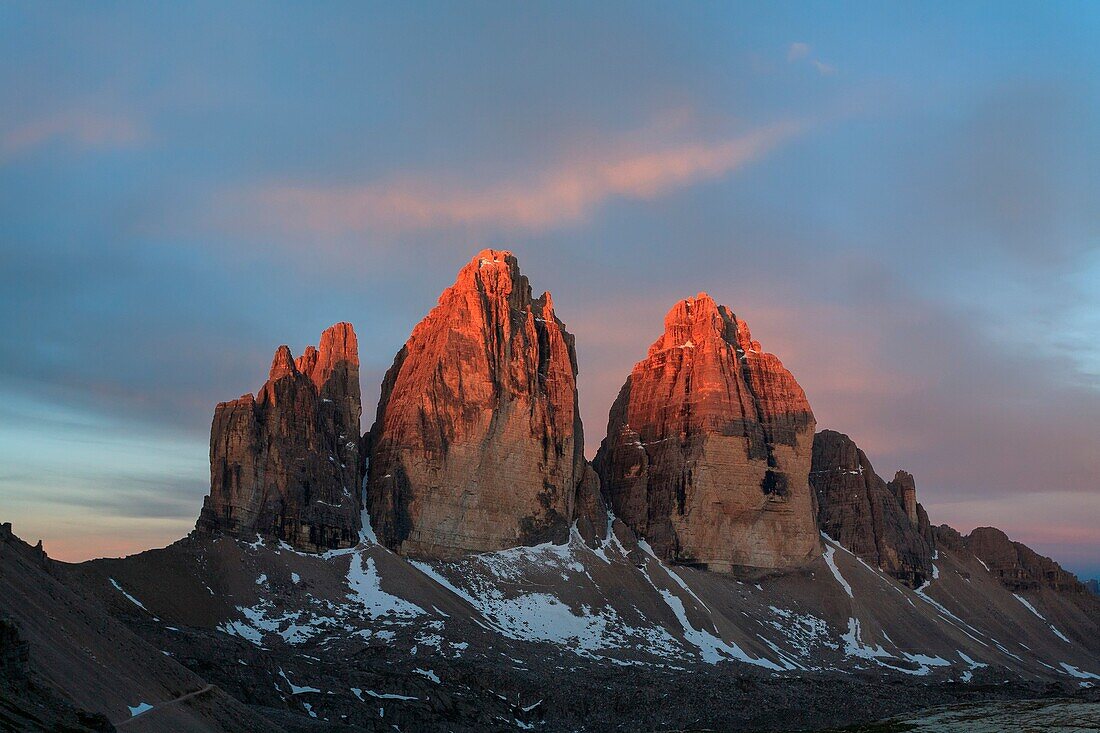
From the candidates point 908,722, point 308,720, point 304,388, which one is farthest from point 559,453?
point 308,720

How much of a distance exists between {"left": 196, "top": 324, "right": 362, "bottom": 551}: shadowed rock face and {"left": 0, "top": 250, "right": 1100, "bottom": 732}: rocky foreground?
12.9 inches

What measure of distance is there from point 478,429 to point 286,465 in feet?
95.7

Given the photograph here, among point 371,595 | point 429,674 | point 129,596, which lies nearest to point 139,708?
point 429,674

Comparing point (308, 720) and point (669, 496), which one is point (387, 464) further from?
point (308, 720)

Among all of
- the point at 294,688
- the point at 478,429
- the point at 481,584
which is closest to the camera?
the point at 294,688

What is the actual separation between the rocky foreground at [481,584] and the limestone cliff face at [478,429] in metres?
0.38

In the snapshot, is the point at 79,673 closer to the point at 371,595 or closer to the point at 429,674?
the point at 429,674

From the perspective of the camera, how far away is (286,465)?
157 meters

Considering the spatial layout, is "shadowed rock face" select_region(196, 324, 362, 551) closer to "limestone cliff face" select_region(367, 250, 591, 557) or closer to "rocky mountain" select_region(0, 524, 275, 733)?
"limestone cliff face" select_region(367, 250, 591, 557)

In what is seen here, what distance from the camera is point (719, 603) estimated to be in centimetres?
17912

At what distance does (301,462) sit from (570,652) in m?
43.9

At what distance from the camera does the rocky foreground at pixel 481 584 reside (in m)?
104

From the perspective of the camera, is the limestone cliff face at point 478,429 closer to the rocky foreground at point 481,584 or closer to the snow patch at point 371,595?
the rocky foreground at point 481,584

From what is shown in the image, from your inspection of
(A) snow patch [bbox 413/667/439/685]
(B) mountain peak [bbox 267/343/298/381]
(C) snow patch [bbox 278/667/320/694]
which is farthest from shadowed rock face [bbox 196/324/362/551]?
(C) snow patch [bbox 278/667/320/694]
